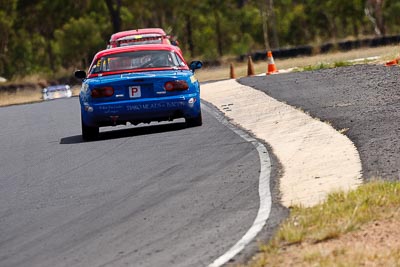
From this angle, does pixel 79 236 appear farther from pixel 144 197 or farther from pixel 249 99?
pixel 249 99

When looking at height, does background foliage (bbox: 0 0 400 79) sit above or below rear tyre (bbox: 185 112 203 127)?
below

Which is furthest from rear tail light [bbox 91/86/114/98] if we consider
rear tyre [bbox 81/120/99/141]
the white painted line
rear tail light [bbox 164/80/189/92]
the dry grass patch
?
the dry grass patch

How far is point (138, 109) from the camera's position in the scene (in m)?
17.2

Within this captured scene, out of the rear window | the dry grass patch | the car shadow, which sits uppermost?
the rear window

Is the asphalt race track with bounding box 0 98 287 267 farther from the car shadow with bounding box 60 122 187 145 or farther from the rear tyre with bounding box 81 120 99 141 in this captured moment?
the rear tyre with bounding box 81 120 99 141

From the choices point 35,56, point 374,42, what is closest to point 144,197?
point 374,42

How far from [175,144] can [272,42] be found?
57.3 meters

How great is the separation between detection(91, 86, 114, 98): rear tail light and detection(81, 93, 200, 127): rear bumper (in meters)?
0.14

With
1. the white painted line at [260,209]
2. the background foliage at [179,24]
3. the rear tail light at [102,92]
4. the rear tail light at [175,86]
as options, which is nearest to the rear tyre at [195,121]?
the rear tail light at [175,86]

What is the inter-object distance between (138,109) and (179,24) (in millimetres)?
59176

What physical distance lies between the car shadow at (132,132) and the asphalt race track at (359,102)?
1.99m

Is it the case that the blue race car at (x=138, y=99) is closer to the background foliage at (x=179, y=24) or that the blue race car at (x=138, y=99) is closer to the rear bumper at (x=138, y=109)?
the rear bumper at (x=138, y=109)

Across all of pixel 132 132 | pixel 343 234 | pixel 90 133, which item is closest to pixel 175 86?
pixel 132 132

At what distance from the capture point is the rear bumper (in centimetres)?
1722
